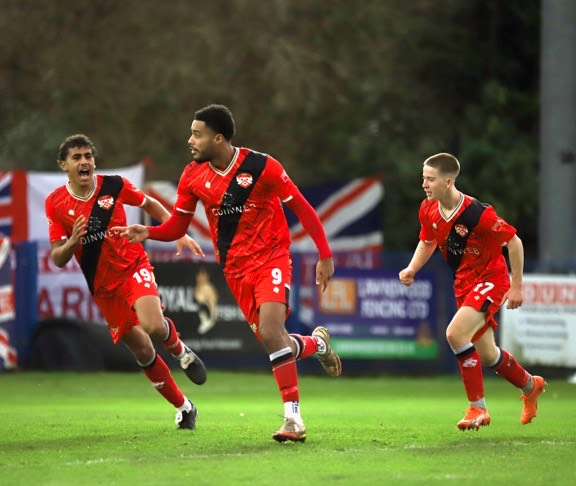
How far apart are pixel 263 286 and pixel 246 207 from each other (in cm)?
59

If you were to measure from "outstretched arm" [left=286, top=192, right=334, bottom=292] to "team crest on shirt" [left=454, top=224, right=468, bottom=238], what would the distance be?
4.00 ft

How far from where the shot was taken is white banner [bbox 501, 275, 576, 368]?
18.5 meters

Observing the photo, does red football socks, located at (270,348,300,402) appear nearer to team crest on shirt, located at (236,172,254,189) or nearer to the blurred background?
team crest on shirt, located at (236,172,254,189)

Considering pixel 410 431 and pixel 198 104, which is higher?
pixel 198 104

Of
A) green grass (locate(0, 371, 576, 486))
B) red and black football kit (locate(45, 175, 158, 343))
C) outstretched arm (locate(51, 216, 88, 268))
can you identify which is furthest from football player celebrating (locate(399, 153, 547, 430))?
outstretched arm (locate(51, 216, 88, 268))

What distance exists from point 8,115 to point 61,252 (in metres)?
21.3

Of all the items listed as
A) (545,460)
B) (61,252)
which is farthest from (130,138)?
(545,460)

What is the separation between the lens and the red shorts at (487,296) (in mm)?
10789

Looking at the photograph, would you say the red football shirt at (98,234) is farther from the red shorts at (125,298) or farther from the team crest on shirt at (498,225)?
the team crest on shirt at (498,225)

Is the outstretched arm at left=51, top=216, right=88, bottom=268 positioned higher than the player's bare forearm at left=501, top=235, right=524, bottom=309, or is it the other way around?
the outstretched arm at left=51, top=216, right=88, bottom=268

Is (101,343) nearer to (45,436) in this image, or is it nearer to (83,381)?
(83,381)

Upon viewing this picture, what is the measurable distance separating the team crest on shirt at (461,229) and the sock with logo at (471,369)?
0.84 metres

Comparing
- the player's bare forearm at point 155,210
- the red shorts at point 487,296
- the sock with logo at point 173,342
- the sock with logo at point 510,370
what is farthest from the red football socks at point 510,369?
the player's bare forearm at point 155,210

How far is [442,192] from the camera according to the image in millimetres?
10727
